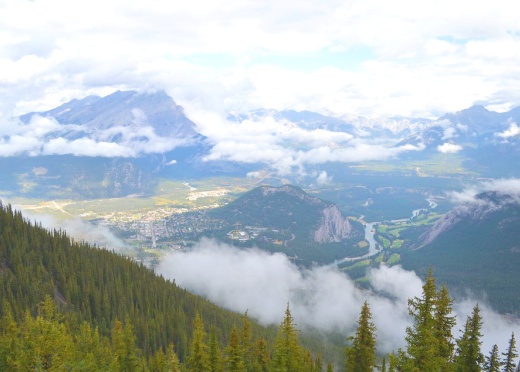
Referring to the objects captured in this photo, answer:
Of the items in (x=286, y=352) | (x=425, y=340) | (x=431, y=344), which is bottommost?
(x=286, y=352)

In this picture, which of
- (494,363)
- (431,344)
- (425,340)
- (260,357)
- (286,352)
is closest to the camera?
(425,340)

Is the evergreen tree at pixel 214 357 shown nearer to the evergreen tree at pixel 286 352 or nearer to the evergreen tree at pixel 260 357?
the evergreen tree at pixel 286 352

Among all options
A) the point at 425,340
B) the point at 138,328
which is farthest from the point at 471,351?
the point at 138,328

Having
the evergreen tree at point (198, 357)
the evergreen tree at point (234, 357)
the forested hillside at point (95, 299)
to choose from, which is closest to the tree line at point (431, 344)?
the evergreen tree at point (234, 357)

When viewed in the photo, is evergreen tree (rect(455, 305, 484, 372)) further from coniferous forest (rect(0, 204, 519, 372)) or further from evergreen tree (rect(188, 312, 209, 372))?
evergreen tree (rect(188, 312, 209, 372))

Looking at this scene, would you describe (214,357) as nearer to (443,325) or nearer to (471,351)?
(443,325)

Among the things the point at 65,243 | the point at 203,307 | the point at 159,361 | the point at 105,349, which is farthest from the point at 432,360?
the point at 65,243

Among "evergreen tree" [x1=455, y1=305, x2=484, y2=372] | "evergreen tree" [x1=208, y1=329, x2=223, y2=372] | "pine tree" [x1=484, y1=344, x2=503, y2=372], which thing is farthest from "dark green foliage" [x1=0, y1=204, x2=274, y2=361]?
"pine tree" [x1=484, y1=344, x2=503, y2=372]
